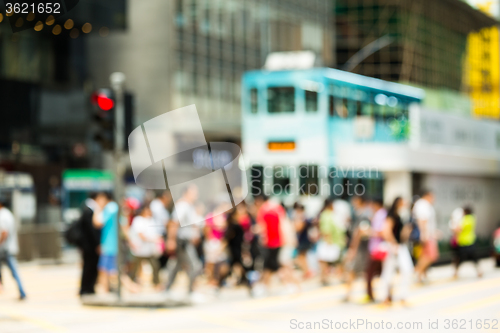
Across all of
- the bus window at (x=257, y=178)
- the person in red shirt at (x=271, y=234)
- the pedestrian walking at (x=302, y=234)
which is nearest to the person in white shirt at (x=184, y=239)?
the person in red shirt at (x=271, y=234)

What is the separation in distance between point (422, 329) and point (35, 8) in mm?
5740

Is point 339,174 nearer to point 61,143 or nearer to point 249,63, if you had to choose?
point 61,143

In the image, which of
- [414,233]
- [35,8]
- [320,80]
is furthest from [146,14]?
[35,8]

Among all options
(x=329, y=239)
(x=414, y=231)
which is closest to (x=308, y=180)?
(x=414, y=231)

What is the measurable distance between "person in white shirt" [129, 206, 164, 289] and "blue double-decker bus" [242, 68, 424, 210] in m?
5.45

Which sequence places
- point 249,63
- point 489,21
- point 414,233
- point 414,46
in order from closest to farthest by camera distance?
point 414,233 < point 249,63 < point 414,46 < point 489,21

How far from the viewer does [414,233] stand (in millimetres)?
15805

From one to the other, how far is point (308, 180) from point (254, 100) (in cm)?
251

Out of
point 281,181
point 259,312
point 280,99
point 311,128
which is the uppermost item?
point 280,99

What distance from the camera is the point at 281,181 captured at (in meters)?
19.2

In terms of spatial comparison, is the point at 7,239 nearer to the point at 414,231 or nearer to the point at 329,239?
the point at 329,239

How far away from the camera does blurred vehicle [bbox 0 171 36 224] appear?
23.4 meters

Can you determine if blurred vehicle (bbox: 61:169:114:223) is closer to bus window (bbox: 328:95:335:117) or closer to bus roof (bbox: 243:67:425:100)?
bus roof (bbox: 243:67:425:100)

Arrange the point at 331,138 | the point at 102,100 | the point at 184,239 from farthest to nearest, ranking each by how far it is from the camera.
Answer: the point at 331,138
the point at 184,239
the point at 102,100
